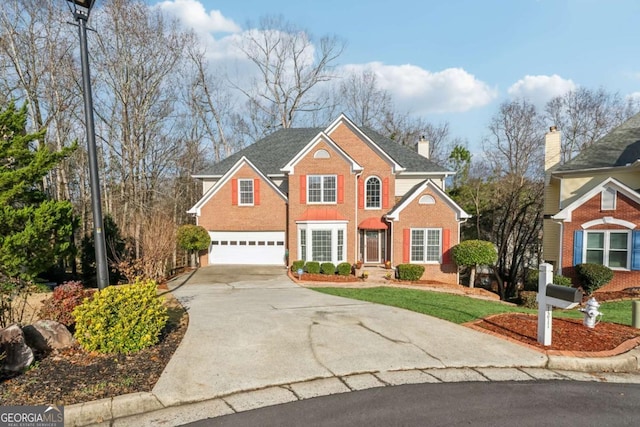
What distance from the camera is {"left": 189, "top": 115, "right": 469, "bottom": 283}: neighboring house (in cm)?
1861

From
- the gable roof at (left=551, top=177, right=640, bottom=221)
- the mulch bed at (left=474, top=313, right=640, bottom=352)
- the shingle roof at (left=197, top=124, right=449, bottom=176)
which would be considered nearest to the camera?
the mulch bed at (left=474, top=313, right=640, bottom=352)

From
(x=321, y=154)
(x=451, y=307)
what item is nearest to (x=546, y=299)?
(x=451, y=307)

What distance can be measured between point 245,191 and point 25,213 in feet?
36.8

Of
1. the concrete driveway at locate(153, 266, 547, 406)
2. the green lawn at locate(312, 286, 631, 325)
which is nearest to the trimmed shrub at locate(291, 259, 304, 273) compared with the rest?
the green lawn at locate(312, 286, 631, 325)

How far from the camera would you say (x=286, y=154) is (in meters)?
24.0

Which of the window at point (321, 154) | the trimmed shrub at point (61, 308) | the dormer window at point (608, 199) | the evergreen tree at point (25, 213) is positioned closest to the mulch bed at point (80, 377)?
the trimmed shrub at point (61, 308)

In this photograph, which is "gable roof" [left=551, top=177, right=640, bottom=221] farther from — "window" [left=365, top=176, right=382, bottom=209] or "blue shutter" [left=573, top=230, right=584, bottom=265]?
"window" [left=365, top=176, right=382, bottom=209]

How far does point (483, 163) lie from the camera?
36.9 m

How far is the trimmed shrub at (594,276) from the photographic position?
1513 centimetres

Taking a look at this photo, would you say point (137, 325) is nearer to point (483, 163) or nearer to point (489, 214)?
point (489, 214)

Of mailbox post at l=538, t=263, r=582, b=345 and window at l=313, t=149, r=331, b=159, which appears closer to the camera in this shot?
mailbox post at l=538, t=263, r=582, b=345

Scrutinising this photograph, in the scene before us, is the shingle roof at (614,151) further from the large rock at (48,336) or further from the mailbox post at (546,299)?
the large rock at (48,336)

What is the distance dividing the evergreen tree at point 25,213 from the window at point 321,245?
35.6 feet

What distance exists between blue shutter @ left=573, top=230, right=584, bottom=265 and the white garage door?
14561 millimetres
